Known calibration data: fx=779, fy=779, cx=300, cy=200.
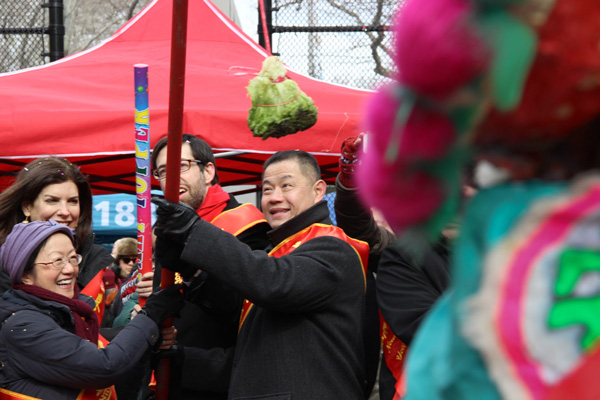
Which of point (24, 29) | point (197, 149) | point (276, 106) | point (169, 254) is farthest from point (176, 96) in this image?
point (24, 29)

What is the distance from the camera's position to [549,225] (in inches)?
31.7

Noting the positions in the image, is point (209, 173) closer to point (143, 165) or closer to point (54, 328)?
point (143, 165)

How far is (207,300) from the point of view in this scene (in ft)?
9.95

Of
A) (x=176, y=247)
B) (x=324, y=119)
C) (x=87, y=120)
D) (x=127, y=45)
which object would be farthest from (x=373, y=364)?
(x=127, y=45)

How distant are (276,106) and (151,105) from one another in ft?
5.38

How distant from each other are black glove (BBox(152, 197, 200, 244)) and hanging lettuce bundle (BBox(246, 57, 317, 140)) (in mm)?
374

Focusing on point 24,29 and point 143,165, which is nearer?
point 143,165

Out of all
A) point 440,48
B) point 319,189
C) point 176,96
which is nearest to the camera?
point 440,48

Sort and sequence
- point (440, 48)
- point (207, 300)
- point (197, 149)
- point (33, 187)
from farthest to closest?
point (197, 149)
point (33, 187)
point (207, 300)
point (440, 48)

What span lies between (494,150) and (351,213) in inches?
98.2

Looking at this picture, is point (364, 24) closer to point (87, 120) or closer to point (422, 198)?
point (87, 120)

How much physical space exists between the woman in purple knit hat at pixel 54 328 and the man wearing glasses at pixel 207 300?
167 mm

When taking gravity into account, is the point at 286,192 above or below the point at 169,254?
above

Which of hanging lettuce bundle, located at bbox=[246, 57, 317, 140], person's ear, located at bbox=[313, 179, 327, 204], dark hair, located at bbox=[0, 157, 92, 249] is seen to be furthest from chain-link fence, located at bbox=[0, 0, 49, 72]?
hanging lettuce bundle, located at bbox=[246, 57, 317, 140]
